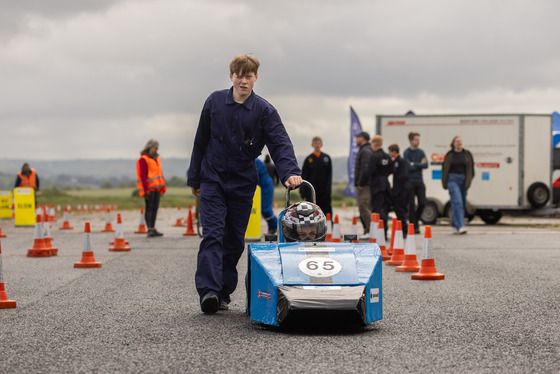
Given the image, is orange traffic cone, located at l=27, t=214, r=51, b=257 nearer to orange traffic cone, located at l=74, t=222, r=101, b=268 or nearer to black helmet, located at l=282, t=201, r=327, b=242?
orange traffic cone, located at l=74, t=222, r=101, b=268

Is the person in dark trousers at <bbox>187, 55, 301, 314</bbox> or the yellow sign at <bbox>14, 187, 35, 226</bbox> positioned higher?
the person in dark trousers at <bbox>187, 55, 301, 314</bbox>

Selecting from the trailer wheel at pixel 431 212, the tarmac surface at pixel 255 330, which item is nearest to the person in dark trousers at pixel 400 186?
the tarmac surface at pixel 255 330

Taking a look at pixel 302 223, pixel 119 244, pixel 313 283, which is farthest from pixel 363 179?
pixel 313 283

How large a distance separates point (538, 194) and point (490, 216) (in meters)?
2.01

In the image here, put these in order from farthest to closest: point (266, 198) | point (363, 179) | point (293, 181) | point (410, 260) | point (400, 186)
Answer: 1. point (266, 198)
2. point (400, 186)
3. point (363, 179)
4. point (410, 260)
5. point (293, 181)

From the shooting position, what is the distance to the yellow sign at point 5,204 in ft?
100

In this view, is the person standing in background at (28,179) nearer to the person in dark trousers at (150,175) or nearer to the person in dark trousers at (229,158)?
the person in dark trousers at (150,175)

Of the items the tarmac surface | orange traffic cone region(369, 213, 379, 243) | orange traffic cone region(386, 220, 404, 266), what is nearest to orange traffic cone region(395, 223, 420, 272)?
the tarmac surface

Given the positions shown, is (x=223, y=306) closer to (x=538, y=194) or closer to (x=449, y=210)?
(x=449, y=210)

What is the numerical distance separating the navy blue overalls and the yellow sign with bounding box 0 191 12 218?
24.8m

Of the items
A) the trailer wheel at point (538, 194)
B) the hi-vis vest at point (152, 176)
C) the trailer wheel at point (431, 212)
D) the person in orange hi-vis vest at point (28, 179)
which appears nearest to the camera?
the hi-vis vest at point (152, 176)

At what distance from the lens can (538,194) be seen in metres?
24.1

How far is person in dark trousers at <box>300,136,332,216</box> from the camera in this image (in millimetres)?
18688

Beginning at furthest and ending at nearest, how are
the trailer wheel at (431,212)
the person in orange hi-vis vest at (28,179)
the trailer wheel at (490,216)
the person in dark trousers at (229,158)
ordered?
the person in orange hi-vis vest at (28,179), the trailer wheel at (490,216), the trailer wheel at (431,212), the person in dark trousers at (229,158)
